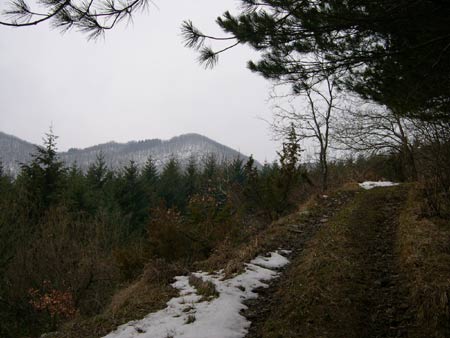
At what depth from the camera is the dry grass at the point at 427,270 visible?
2820 millimetres

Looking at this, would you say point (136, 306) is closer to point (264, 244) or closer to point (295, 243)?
point (264, 244)

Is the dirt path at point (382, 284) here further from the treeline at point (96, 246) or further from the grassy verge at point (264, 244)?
the treeline at point (96, 246)

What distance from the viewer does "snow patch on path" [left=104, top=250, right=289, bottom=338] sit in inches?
122

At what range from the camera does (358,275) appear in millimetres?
3986

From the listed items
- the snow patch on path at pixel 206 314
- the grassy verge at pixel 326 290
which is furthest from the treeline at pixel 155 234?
the grassy verge at pixel 326 290

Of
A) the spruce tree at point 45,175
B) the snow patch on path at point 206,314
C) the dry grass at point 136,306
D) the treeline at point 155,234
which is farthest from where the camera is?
the spruce tree at point 45,175

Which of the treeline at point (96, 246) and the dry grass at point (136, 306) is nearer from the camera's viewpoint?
the dry grass at point (136, 306)

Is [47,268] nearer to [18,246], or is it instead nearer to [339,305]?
[18,246]

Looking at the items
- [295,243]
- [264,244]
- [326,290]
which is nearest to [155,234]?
[264,244]

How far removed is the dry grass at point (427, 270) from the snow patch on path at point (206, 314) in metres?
1.77

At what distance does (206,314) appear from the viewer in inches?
135

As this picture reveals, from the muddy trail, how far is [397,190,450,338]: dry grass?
145mm

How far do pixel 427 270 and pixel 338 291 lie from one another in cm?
113

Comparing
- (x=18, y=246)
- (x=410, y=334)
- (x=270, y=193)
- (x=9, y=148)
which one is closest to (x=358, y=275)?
(x=410, y=334)
